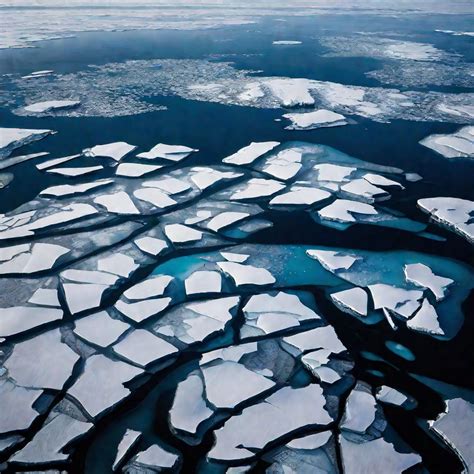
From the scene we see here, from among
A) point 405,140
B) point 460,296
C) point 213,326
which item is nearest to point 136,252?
point 213,326

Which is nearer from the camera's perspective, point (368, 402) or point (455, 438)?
point (455, 438)

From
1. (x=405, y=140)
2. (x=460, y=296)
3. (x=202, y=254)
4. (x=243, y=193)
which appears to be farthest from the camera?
(x=405, y=140)

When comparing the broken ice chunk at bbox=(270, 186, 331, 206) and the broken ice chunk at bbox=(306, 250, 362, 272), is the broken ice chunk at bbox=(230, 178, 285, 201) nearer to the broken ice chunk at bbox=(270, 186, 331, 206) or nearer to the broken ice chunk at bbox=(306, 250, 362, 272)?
the broken ice chunk at bbox=(270, 186, 331, 206)

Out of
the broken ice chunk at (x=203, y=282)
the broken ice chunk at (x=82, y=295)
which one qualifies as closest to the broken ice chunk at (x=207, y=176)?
the broken ice chunk at (x=203, y=282)

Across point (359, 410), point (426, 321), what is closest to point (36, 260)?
point (359, 410)

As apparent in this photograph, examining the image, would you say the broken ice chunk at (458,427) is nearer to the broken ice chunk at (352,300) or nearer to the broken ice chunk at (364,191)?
the broken ice chunk at (352,300)

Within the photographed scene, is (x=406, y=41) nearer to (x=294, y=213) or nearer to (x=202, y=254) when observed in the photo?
(x=294, y=213)

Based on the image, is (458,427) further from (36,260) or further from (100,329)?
(36,260)

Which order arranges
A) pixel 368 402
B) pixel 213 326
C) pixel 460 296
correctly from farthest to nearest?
pixel 460 296, pixel 213 326, pixel 368 402
